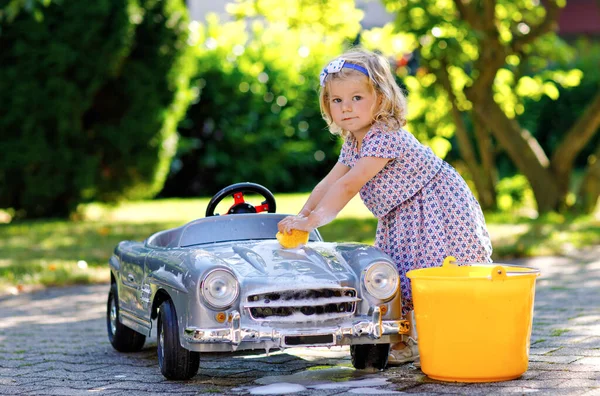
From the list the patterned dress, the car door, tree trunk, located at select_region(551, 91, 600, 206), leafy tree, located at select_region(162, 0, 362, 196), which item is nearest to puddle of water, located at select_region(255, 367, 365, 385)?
the patterned dress

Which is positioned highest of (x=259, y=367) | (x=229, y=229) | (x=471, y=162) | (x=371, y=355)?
(x=471, y=162)

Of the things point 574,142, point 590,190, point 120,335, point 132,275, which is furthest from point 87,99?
point 132,275

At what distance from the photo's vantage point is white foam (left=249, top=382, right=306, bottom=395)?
4.04m

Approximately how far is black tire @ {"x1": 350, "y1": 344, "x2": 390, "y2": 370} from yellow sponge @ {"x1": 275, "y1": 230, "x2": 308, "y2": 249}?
1.73 ft

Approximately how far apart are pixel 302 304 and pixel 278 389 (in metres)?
0.37

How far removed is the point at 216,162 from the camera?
671 inches

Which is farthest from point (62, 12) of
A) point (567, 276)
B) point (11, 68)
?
point (567, 276)

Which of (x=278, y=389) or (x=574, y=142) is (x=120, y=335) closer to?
(x=278, y=389)

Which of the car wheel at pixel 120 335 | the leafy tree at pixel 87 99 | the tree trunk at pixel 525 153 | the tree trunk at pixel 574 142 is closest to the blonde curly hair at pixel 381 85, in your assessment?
the car wheel at pixel 120 335

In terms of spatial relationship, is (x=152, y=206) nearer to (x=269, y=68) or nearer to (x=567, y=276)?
(x=269, y=68)

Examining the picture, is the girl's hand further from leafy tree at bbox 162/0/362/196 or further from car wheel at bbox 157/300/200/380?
leafy tree at bbox 162/0/362/196

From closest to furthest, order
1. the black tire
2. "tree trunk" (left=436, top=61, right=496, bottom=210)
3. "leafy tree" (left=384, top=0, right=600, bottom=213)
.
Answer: the black tire → "leafy tree" (left=384, top=0, right=600, bottom=213) → "tree trunk" (left=436, top=61, right=496, bottom=210)

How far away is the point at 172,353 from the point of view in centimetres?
426

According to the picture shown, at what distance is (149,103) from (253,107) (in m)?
4.52
